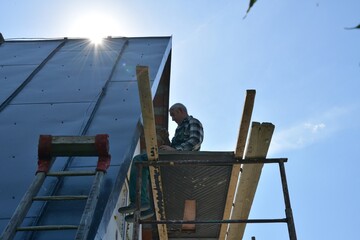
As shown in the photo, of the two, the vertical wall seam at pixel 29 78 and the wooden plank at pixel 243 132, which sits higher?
the vertical wall seam at pixel 29 78

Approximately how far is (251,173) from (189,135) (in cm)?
81

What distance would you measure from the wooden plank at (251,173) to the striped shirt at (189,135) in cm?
60

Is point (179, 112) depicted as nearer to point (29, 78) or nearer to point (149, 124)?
point (149, 124)

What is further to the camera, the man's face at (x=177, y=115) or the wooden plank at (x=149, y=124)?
the man's face at (x=177, y=115)

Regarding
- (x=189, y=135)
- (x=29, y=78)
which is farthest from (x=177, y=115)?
(x=29, y=78)

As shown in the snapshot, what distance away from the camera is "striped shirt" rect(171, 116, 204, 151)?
4.28 m

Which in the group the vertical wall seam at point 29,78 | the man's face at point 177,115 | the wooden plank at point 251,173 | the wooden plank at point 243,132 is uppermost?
the vertical wall seam at point 29,78

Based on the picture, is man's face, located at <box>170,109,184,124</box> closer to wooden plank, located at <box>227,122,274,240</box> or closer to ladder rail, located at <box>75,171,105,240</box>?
wooden plank, located at <box>227,122,274,240</box>

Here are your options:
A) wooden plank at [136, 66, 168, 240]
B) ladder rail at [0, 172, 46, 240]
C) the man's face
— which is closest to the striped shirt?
the man's face

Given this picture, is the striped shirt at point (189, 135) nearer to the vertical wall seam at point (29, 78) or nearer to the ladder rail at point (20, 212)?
the ladder rail at point (20, 212)

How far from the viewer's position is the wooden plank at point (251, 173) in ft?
11.3

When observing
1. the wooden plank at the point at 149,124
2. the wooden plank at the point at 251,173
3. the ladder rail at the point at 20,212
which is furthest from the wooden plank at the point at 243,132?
the ladder rail at the point at 20,212

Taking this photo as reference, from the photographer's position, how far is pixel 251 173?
12.6 feet

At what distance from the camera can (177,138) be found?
4.55 meters
